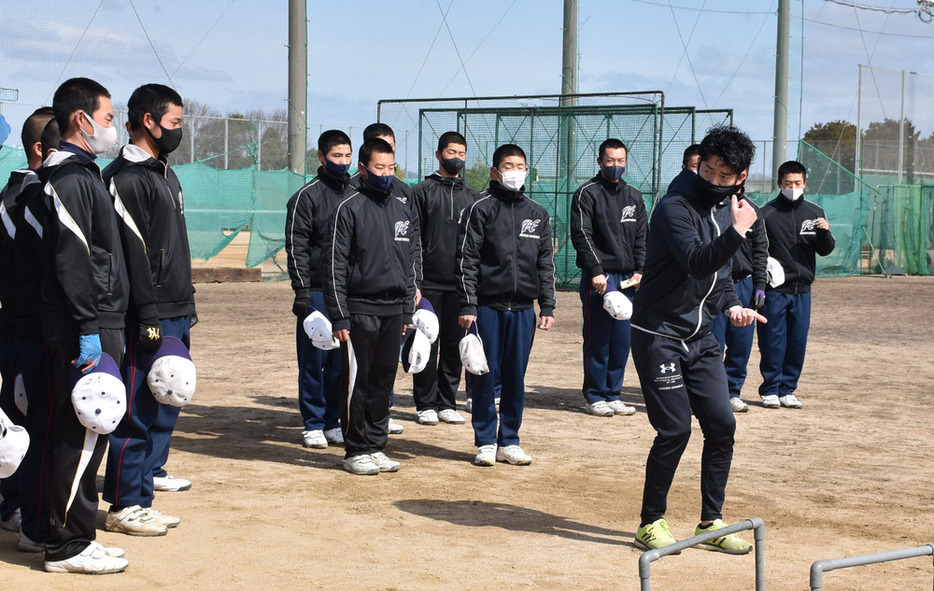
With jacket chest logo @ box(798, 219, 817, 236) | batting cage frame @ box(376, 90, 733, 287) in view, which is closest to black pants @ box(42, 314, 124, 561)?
jacket chest logo @ box(798, 219, 817, 236)

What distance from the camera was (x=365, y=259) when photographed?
7379mm

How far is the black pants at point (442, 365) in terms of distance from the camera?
9562 mm

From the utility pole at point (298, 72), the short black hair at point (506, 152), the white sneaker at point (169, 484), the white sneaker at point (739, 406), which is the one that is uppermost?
the utility pole at point (298, 72)

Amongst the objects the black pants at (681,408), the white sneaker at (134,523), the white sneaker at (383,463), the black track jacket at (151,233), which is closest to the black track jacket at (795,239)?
the white sneaker at (383,463)

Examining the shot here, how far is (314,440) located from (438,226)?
239 cm

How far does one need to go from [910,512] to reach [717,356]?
180cm

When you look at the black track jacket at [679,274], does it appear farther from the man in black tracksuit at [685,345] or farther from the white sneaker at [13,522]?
the white sneaker at [13,522]

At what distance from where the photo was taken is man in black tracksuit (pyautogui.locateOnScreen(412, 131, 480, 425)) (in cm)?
966

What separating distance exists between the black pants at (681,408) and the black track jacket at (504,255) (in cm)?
198

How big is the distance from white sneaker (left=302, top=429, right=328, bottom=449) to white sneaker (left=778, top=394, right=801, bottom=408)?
4474 mm

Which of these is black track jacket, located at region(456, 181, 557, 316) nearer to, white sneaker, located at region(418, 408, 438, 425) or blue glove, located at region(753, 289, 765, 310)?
white sneaker, located at region(418, 408, 438, 425)

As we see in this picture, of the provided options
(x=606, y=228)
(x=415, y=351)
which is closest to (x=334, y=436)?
(x=415, y=351)

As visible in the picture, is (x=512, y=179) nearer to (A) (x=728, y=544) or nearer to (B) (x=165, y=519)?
(A) (x=728, y=544)

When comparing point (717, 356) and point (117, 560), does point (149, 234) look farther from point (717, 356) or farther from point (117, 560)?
point (717, 356)
